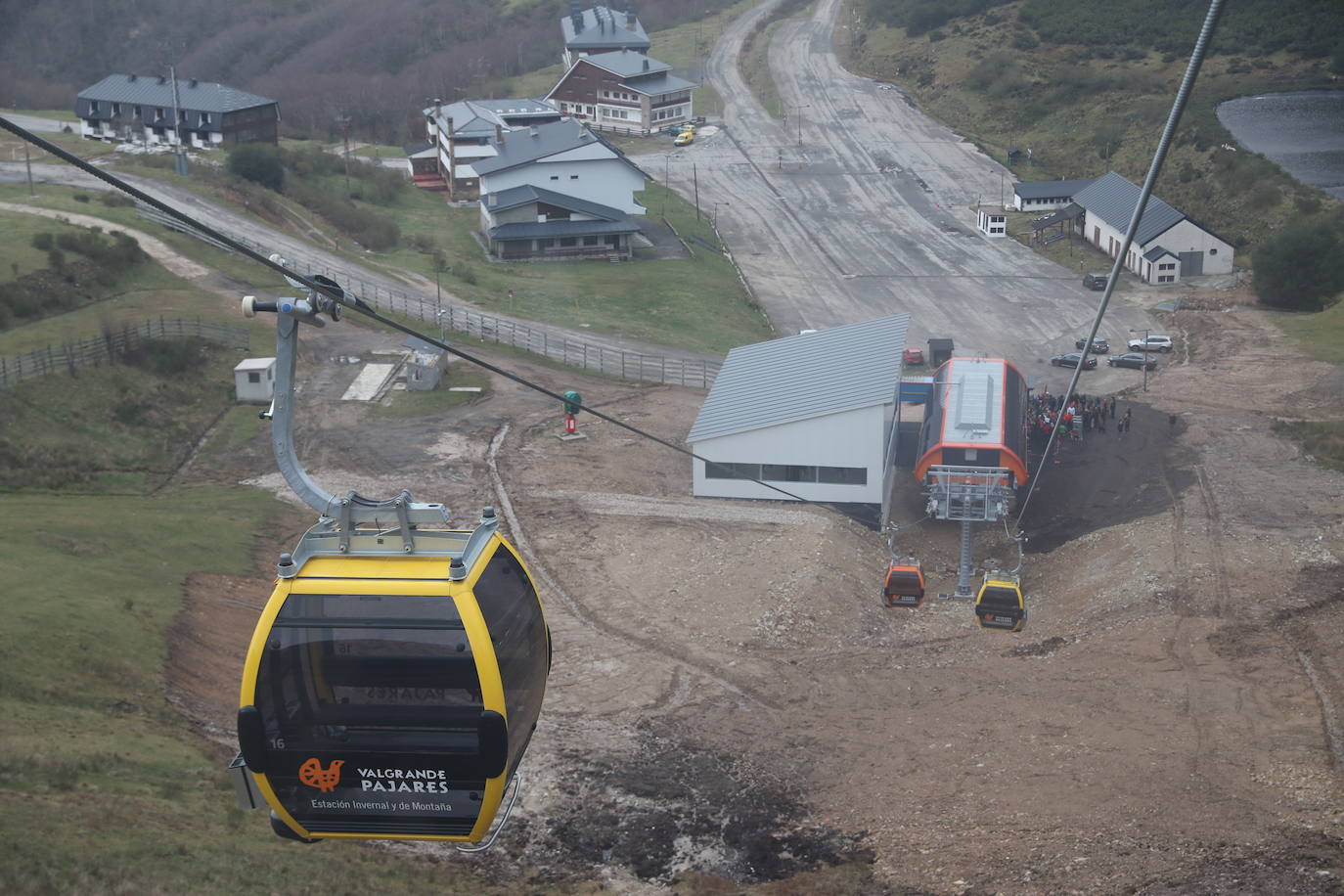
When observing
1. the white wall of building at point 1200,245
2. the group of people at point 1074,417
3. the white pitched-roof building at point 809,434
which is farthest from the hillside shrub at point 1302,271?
the white pitched-roof building at point 809,434

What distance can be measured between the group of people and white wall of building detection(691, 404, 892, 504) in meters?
9.37

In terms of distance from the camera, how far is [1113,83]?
10162 cm

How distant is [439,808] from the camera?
13180mm

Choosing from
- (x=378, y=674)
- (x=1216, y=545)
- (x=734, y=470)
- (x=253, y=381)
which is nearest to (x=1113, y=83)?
(x=734, y=470)

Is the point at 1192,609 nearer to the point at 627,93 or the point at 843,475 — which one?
the point at 843,475

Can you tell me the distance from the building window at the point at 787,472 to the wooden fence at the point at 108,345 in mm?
21340

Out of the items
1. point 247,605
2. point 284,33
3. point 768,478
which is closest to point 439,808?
point 247,605

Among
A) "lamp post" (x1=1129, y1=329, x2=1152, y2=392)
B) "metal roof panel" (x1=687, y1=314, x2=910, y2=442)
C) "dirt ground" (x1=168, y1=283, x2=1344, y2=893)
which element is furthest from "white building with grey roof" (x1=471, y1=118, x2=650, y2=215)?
"metal roof panel" (x1=687, y1=314, x2=910, y2=442)

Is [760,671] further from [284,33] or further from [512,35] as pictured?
[284,33]

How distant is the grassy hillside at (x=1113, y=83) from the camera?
274 feet

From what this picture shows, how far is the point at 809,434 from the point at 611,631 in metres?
10.4

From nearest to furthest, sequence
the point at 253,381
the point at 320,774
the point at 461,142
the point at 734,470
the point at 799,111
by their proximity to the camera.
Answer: the point at 320,774
the point at 734,470
the point at 253,381
the point at 461,142
the point at 799,111

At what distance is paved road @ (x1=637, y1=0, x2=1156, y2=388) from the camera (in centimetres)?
6512

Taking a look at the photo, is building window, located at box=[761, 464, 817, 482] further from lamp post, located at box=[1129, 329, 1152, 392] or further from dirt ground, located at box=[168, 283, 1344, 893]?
lamp post, located at box=[1129, 329, 1152, 392]
